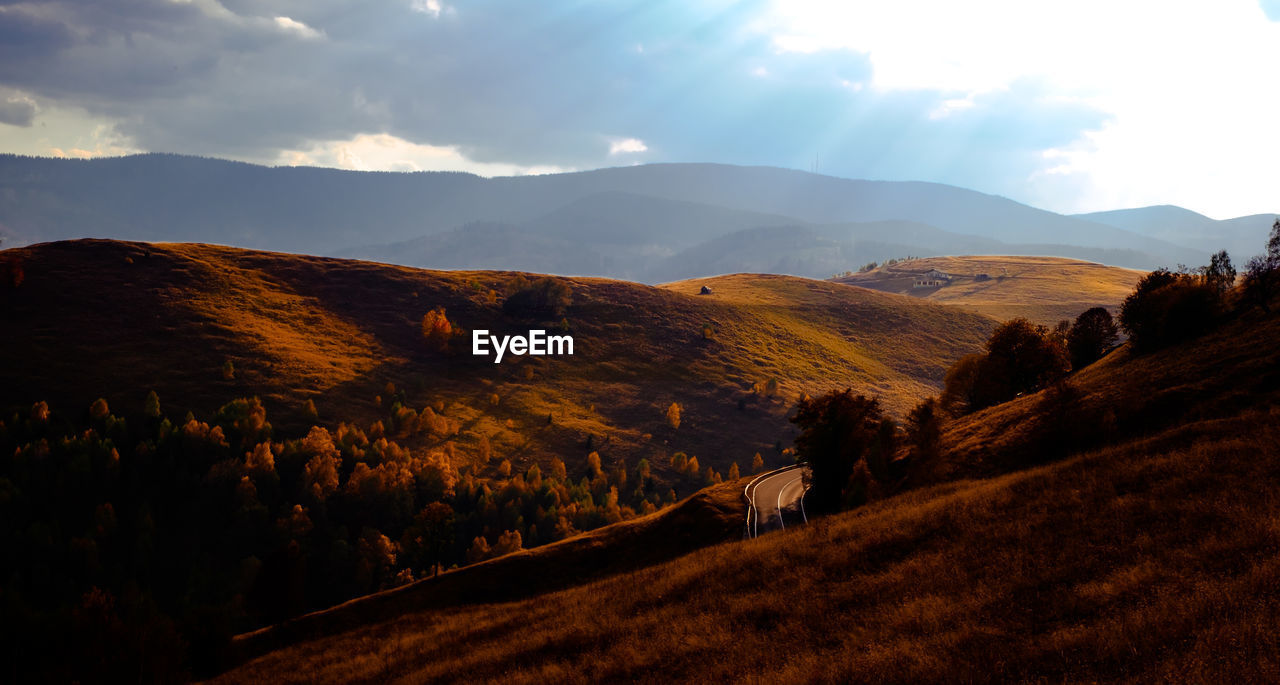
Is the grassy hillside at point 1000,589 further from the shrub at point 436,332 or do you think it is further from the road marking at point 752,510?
the shrub at point 436,332

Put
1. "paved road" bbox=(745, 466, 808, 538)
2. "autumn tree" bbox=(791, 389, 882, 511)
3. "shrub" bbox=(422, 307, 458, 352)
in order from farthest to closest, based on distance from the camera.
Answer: "shrub" bbox=(422, 307, 458, 352) → "autumn tree" bbox=(791, 389, 882, 511) → "paved road" bbox=(745, 466, 808, 538)

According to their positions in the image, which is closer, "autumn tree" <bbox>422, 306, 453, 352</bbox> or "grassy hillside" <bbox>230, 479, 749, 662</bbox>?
"grassy hillside" <bbox>230, 479, 749, 662</bbox>

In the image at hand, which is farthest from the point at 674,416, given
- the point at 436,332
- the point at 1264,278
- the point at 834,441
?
the point at 1264,278

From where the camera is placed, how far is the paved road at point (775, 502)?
46344mm

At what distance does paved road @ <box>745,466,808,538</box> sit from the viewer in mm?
46344

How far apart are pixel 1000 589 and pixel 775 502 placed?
3494 cm

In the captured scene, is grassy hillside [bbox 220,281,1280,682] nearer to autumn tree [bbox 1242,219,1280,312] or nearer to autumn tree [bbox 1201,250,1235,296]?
autumn tree [bbox 1242,219,1280,312]

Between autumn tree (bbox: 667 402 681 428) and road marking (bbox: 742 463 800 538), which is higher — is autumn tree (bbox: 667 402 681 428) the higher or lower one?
the lower one

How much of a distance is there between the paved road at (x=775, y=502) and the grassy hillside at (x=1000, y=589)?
12.6 metres

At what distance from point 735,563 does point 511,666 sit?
34.5ft

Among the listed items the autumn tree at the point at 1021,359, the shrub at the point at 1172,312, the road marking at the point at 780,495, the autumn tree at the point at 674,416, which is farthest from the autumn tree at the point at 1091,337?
the autumn tree at the point at 674,416

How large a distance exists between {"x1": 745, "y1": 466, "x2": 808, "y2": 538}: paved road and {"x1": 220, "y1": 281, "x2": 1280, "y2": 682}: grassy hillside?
12.6 m

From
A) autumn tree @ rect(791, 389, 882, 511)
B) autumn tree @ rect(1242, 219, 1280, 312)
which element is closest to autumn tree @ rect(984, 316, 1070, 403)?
autumn tree @ rect(1242, 219, 1280, 312)

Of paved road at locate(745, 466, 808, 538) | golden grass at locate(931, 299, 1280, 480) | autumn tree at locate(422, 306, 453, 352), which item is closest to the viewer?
golden grass at locate(931, 299, 1280, 480)
